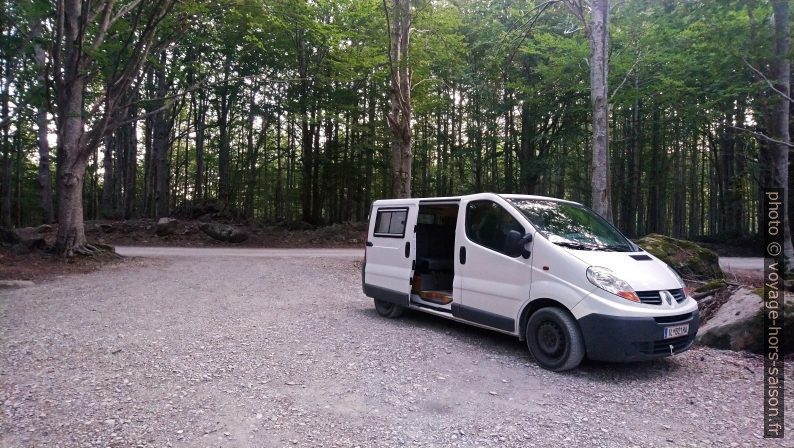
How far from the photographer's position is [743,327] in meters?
5.74

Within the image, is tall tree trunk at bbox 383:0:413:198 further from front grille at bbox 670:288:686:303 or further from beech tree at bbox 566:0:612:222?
front grille at bbox 670:288:686:303

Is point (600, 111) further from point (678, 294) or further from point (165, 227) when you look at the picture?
point (165, 227)

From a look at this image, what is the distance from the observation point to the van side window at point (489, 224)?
5.55 metres

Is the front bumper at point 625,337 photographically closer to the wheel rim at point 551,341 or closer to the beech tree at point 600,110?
the wheel rim at point 551,341

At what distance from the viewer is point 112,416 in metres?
3.65

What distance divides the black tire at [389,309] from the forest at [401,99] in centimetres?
556

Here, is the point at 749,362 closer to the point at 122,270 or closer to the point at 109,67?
the point at 122,270

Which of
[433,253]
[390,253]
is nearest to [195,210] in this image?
[390,253]

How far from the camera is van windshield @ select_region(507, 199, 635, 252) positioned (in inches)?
204

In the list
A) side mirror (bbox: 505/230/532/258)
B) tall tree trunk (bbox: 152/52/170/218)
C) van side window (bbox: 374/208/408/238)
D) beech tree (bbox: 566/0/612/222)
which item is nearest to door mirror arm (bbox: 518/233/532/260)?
side mirror (bbox: 505/230/532/258)

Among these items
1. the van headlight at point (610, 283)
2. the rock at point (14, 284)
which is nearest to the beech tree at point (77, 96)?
the rock at point (14, 284)

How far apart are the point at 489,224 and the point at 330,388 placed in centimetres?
281

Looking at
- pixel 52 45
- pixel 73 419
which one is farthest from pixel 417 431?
pixel 52 45

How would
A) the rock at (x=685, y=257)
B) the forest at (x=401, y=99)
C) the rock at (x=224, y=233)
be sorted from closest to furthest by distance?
the rock at (x=685, y=257)
the forest at (x=401, y=99)
the rock at (x=224, y=233)
